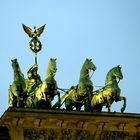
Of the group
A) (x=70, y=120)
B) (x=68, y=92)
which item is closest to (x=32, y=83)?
(x=68, y=92)

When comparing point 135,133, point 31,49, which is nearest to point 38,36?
point 31,49

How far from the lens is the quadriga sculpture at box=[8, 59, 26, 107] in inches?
922

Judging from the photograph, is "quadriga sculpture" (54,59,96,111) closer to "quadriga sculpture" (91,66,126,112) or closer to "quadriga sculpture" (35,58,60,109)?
"quadriga sculpture" (91,66,126,112)

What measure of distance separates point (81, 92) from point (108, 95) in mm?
672

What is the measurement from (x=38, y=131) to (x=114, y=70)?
2745 millimetres

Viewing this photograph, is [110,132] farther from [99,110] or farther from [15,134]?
[15,134]

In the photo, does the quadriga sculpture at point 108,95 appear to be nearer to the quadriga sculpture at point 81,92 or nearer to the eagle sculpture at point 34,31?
the quadriga sculpture at point 81,92

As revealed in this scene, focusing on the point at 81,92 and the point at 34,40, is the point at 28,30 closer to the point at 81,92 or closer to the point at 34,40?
the point at 34,40

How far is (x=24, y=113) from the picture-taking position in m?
22.6

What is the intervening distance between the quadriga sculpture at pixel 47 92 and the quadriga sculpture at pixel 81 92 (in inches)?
19.3

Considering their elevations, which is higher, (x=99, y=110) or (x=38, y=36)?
(x=38, y=36)

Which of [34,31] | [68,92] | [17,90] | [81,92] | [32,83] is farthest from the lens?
[34,31]

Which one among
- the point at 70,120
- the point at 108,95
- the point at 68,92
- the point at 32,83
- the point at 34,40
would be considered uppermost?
the point at 34,40

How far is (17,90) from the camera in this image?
2339cm
